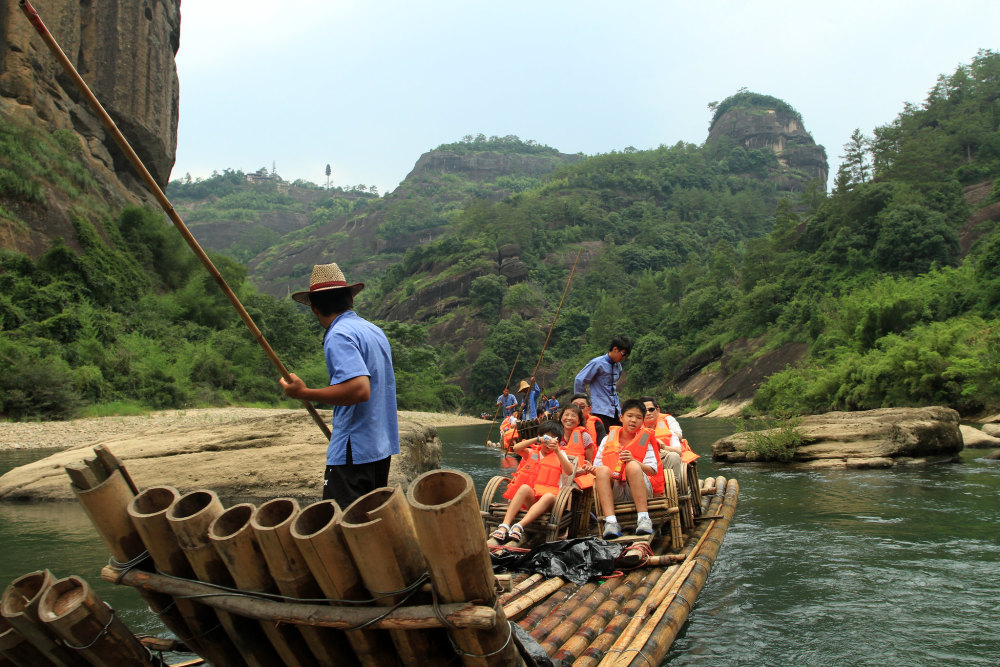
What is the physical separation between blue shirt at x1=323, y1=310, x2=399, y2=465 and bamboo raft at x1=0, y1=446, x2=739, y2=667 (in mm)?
803

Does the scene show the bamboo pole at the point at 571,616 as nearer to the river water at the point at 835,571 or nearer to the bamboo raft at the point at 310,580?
the bamboo raft at the point at 310,580

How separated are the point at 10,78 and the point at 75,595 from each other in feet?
103

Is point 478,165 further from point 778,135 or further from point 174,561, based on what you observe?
point 174,561

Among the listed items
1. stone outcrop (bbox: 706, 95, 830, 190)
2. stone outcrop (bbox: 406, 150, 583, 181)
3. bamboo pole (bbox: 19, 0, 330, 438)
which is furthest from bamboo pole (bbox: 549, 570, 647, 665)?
stone outcrop (bbox: 406, 150, 583, 181)

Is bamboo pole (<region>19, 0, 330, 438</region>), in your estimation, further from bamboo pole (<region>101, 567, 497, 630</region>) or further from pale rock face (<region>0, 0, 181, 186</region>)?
pale rock face (<region>0, 0, 181, 186</region>)

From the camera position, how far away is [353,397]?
127 inches

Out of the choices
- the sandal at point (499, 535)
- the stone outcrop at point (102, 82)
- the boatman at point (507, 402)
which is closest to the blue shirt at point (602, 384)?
the sandal at point (499, 535)

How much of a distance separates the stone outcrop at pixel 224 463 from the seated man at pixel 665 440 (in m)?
3.82

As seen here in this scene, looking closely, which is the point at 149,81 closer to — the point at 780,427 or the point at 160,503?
the point at 780,427

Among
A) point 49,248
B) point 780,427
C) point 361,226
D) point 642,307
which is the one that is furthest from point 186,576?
point 361,226

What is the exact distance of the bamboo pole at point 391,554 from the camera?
2.31 meters

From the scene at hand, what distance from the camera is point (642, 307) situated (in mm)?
63062

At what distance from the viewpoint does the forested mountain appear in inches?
839

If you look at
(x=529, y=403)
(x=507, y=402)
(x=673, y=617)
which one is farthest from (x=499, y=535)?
(x=507, y=402)
